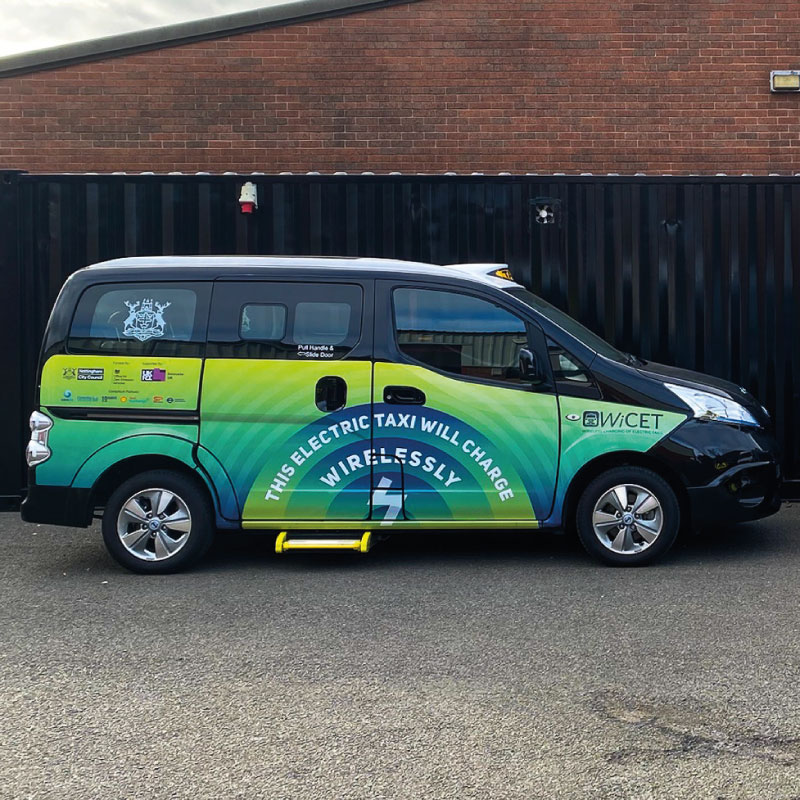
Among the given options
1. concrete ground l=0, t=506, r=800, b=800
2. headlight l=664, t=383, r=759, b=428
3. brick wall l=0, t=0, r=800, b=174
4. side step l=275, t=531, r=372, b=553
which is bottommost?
concrete ground l=0, t=506, r=800, b=800

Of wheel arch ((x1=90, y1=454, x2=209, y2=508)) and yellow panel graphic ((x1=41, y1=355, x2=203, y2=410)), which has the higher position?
yellow panel graphic ((x1=41, y1=355, x2=203, y2=410))

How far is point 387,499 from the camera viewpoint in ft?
24.5

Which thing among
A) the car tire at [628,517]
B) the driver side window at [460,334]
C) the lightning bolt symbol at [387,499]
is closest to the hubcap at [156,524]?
the lightning bolt symbol at [387,499]

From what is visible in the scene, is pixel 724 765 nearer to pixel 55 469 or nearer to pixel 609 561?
pixel 609 561

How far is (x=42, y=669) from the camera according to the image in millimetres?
5336

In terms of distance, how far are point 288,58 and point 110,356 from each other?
23.1ft

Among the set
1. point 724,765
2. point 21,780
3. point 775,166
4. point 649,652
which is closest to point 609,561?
point 649,652

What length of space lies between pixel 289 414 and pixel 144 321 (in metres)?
1.15

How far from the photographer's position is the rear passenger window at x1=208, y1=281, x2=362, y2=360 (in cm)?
752

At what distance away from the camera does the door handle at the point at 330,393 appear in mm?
7465

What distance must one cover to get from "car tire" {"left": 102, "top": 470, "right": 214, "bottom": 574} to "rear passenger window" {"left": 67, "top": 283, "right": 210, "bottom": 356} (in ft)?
2.86

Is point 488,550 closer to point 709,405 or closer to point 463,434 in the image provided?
point 463,434

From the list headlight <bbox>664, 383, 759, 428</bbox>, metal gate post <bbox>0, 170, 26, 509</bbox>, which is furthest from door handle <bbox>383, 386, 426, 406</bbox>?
metal gate post <bbox>0, 170, 26, 509</bbox>

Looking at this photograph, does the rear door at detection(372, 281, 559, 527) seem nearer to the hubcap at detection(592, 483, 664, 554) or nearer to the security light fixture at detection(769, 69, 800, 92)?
the hubcap at detection(592, 483, 664, 554)
